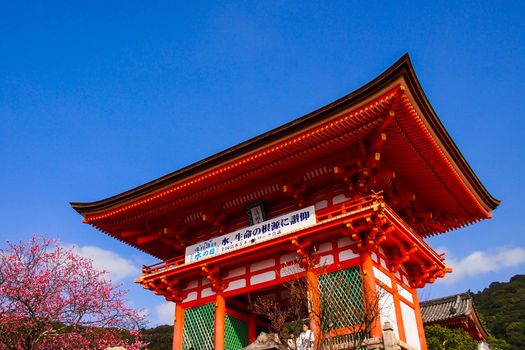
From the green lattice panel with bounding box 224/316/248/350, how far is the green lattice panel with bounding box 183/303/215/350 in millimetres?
508

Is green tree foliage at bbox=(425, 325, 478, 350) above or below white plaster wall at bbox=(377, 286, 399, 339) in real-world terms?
above

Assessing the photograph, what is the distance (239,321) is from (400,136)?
8.92 meters

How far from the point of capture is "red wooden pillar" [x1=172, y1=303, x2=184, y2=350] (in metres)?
→ 17.5

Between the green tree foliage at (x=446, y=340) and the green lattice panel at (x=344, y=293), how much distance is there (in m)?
12.0

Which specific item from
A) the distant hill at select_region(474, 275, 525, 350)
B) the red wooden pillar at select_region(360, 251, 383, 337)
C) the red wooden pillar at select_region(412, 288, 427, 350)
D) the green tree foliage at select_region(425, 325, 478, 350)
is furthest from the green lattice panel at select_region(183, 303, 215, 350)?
the distant hill at select_region(474, 275, 525, 350)

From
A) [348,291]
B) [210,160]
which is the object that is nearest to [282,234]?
[348,291]

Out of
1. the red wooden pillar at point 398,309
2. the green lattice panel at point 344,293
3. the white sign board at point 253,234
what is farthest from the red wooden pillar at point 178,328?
the red wooden pillar at point 398,309

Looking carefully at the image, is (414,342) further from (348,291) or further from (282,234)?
(282,234)

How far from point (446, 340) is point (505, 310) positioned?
3941 cm

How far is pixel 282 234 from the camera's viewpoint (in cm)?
1552

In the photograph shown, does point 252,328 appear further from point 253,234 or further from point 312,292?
point 312,292

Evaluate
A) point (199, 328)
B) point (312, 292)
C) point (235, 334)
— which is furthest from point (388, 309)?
point (199, 328)

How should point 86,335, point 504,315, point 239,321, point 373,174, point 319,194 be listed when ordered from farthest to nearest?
1. point 504,315
2. point 86,335
3. point 239,321
4. point 319,194
5. point 373,174

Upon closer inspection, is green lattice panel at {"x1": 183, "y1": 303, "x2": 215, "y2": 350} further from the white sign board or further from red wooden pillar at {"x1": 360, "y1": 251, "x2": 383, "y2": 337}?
red wooden pillar at {"x1": 360, "y1": 251, "x2": 383, "y2": 337}
